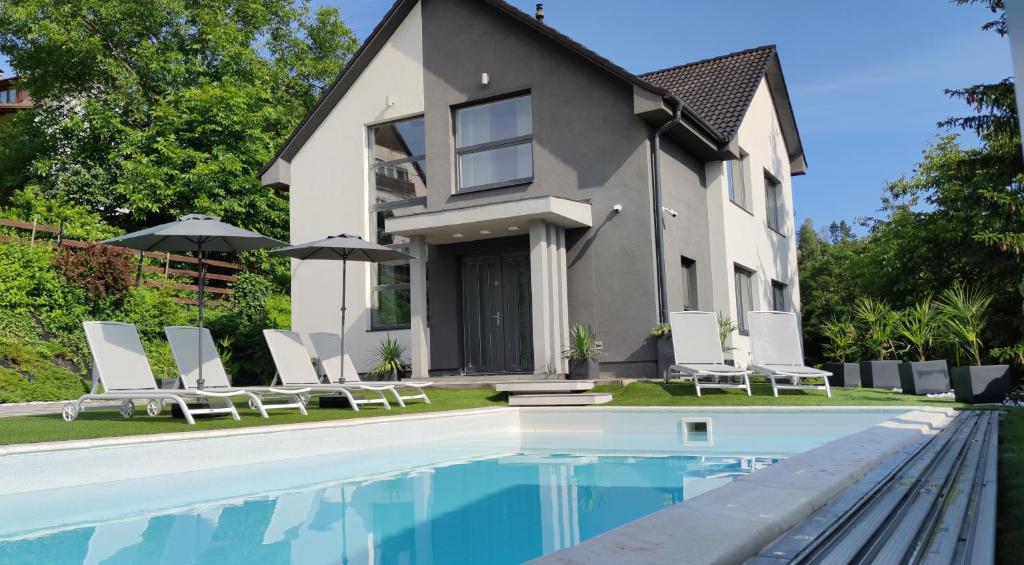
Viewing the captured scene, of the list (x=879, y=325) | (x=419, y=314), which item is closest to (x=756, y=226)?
(x=879, y=325)

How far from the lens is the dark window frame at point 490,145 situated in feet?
48.3

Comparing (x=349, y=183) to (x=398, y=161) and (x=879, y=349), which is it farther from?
(x=879, y=349)

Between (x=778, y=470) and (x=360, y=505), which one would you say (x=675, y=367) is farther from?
(x=778, y=470)

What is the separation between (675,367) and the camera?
11.8 m

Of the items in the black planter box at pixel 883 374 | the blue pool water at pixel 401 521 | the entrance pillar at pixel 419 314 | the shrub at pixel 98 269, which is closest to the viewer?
the blue pool water at pixel 401 521

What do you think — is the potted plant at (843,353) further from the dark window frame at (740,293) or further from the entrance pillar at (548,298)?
the entrance pillar at (548,298)

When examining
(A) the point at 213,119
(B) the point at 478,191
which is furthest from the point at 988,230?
(A) the point at 213,119

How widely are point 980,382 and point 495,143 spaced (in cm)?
913

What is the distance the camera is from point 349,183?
17.0 m

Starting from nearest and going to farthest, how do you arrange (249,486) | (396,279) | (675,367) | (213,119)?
(249,486), (675,367), (396,279), (213,119)

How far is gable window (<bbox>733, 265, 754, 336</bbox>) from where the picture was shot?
16828 millimetres

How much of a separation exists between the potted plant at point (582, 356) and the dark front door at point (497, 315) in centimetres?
145

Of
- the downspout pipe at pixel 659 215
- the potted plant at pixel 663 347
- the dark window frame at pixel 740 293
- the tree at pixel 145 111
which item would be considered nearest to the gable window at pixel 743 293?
the dark window frame at pixel 740 293

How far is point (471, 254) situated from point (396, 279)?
196 centimetres
